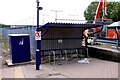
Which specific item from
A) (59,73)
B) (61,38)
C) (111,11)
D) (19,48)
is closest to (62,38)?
(61,38)

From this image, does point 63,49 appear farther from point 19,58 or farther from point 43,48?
point 19,58

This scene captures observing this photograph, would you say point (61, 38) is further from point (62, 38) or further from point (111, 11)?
point (111, 11)

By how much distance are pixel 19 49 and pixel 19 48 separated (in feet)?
0.17

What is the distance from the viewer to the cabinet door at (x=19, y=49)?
11617mm

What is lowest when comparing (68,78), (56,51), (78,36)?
(68,78)

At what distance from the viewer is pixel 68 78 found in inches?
333

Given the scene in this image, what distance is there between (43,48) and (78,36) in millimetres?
2592

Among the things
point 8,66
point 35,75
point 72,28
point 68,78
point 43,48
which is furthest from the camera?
point 72,28

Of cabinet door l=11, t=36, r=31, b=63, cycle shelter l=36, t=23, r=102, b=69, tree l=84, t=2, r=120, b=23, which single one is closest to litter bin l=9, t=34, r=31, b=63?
cabinet door l=11, t=36, r=31, b=63

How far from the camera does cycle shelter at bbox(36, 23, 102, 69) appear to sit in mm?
12422

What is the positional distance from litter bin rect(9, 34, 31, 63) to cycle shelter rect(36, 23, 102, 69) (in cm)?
89

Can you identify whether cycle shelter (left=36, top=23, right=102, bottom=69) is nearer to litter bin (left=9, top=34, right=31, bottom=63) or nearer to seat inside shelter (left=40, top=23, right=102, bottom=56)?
seat inside shelter (left=40, top=23, right=102, bottom=56)

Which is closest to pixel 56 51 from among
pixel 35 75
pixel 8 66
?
pixel 8 66

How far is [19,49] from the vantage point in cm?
1172
